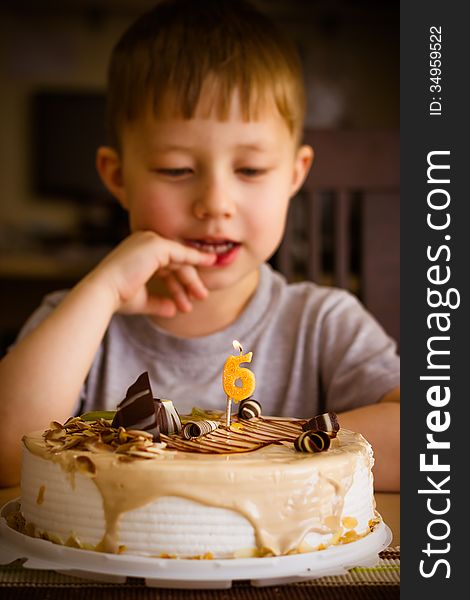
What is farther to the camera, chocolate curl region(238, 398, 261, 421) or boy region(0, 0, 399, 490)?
boy region(0, 0, 399, 490)

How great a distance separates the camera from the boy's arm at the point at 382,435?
1.12 m

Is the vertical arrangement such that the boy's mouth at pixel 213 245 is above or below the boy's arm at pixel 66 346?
above

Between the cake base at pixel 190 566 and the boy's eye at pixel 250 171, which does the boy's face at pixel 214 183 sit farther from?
the cake base at pixel 190 566

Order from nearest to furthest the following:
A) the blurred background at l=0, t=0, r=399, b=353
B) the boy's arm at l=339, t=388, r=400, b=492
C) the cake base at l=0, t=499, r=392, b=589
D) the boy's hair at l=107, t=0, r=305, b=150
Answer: the cake base at l=0, t=499, r=392, b=589
the boy's arm at l=339, t=388, r=400, b=492
the boy's hair at l=107, t=0, r=305, b=150
the blurred background at l=0, t=0, r=399, b=353

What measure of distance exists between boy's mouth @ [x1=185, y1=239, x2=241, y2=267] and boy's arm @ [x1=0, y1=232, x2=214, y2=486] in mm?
23

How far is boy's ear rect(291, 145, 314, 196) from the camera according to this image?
181 centimetres

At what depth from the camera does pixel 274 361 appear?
1.73 m

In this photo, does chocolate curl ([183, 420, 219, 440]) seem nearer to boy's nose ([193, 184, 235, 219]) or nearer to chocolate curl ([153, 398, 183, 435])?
chocolate curl ([153, 398, 183, 435])

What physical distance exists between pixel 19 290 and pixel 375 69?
3175mm

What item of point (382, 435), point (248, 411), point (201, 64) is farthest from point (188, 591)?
point (201, 64)

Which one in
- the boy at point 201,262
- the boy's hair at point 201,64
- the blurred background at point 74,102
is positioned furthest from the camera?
the blurred background at point 74,102

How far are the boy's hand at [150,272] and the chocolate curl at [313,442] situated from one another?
72cm

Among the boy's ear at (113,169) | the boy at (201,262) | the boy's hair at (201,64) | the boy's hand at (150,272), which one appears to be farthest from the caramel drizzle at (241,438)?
the boy's ear at (113,169)

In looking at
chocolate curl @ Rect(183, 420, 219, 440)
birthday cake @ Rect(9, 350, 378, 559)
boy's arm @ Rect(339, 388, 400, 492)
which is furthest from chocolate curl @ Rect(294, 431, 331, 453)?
boy's arm @ Rect(339, 388, 400, 492)
